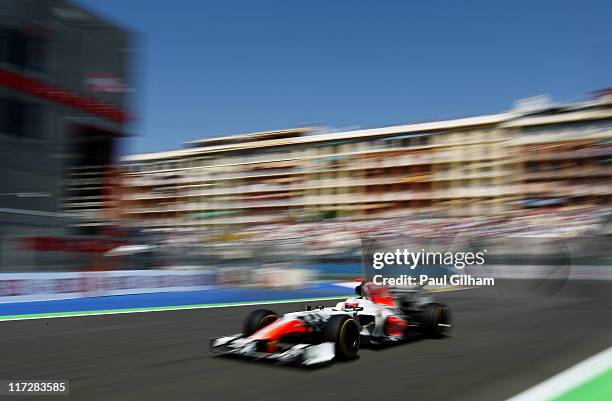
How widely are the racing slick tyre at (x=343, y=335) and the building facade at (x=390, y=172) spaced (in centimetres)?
3703

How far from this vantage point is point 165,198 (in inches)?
2496

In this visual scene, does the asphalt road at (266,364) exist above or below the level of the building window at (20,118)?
below

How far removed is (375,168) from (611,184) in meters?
21.4

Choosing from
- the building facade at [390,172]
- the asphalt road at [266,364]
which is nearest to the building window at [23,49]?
the asphalt road at [266,364]

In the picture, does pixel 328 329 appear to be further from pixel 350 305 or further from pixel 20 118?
pixel 20 118

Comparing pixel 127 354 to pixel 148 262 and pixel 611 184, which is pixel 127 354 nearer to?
pixel 148 262

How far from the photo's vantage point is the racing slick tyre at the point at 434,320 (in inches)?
299

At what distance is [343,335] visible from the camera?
19.5ft

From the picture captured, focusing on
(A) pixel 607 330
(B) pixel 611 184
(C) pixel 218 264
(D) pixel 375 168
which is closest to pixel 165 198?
(D) pixel 375 168

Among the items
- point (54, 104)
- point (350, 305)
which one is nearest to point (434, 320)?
point (350, 305)

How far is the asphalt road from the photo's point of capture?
4.77m

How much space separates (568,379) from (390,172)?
49.8 m

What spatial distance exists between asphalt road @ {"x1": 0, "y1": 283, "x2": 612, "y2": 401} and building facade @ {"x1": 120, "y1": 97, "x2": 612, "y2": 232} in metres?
33.7

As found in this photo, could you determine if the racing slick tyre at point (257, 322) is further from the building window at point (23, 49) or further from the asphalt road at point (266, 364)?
the building window at point (23, 49)
